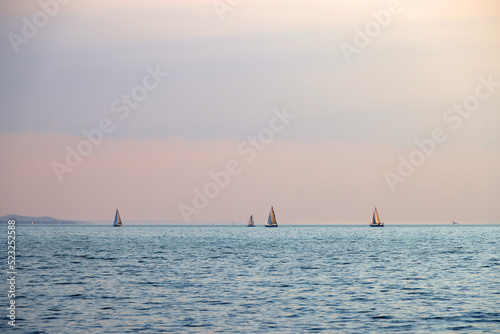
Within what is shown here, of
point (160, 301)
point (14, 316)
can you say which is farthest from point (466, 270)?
point (14, 316)

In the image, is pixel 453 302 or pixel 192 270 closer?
pixel 453 302

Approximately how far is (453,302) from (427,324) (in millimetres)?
9364

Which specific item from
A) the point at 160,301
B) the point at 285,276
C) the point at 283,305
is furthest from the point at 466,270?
the point at 160,301

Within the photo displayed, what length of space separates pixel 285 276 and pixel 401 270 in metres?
14.9

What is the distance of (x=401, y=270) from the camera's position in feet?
244

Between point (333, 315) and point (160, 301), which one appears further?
point (160, 301)

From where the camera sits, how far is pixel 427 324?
3984 cm

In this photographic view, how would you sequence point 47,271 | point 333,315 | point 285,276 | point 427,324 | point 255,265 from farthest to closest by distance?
1. point 255,265
2. point 47,271
3. point 285,276
4. point 333,315
5. point 427,324

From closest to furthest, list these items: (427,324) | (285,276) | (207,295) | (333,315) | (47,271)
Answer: (427,324)
(333,315)
(207,295)
(285,276)
(47,271)

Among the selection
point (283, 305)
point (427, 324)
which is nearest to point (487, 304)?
point (427, 324)

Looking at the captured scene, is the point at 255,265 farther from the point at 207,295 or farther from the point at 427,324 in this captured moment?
the point at 427,324

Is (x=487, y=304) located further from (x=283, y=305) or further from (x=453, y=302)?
(x=283, y=305)

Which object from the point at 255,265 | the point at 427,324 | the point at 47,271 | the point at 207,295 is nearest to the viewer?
the point at 427,324

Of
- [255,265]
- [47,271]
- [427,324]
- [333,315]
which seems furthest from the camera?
[255,265]
